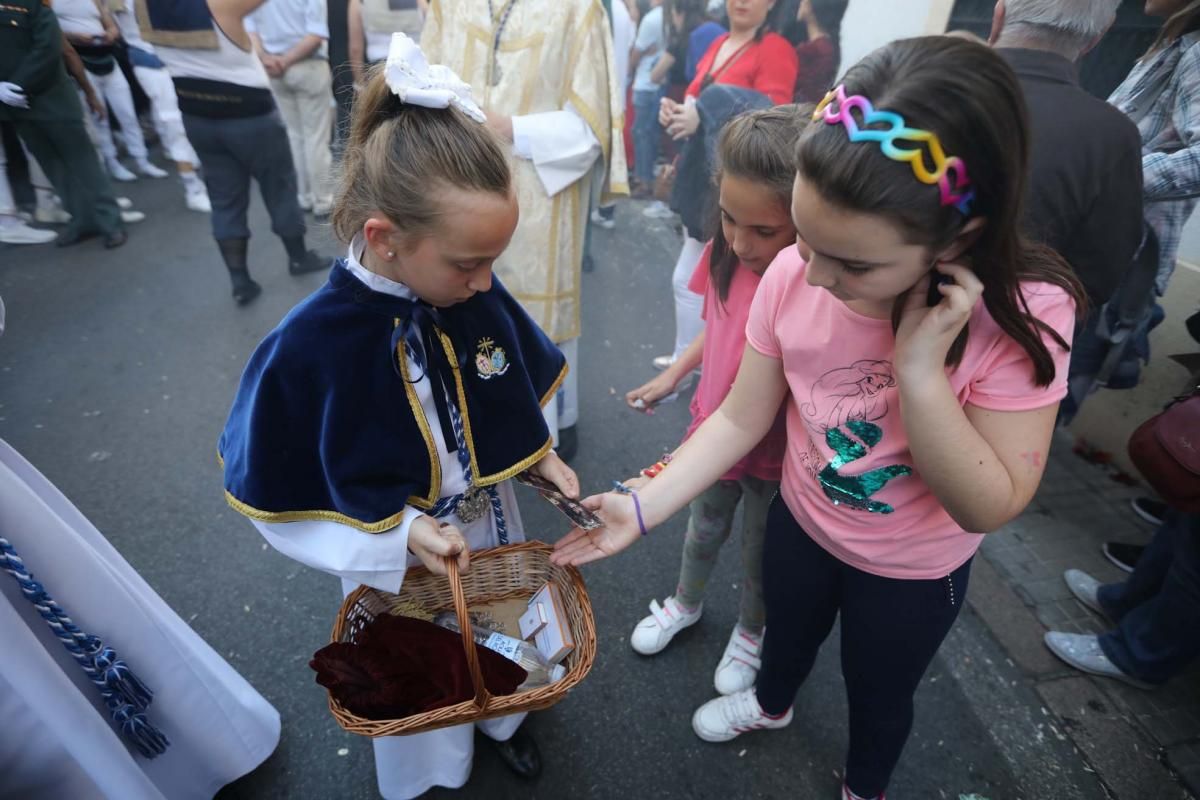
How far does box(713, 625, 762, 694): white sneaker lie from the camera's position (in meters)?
2.26

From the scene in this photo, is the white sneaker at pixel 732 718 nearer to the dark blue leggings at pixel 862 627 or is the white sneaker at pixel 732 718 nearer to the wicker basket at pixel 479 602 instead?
the dark blue leggings at pixel 862 627

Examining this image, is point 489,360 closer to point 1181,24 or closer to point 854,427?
point 854,427

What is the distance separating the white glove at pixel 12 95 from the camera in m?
4.45

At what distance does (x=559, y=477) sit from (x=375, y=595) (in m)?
0.55

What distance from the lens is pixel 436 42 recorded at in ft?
8.66

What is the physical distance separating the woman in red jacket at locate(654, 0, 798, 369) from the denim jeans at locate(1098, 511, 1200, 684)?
7.11ft

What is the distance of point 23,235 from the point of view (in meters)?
5.26

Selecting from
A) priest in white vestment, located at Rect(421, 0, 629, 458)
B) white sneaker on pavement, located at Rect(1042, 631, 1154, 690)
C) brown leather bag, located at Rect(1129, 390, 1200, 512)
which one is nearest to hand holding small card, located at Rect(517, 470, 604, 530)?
priest in white vestment, located at Rect(421, 0, 629, 458)

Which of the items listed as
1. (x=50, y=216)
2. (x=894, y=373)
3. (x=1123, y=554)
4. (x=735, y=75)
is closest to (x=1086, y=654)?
(x=1123, y=554)

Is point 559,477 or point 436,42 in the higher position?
point 436,42

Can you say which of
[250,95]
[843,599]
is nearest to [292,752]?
[843,599]

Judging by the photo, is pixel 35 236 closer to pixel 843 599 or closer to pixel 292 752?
pixel 292 752

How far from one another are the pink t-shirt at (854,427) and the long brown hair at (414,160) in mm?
655

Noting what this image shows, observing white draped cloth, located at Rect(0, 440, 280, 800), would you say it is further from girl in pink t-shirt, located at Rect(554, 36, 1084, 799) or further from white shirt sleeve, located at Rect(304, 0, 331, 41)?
white shirt sleeve, located at Rect(304, 0, 331, 41)
